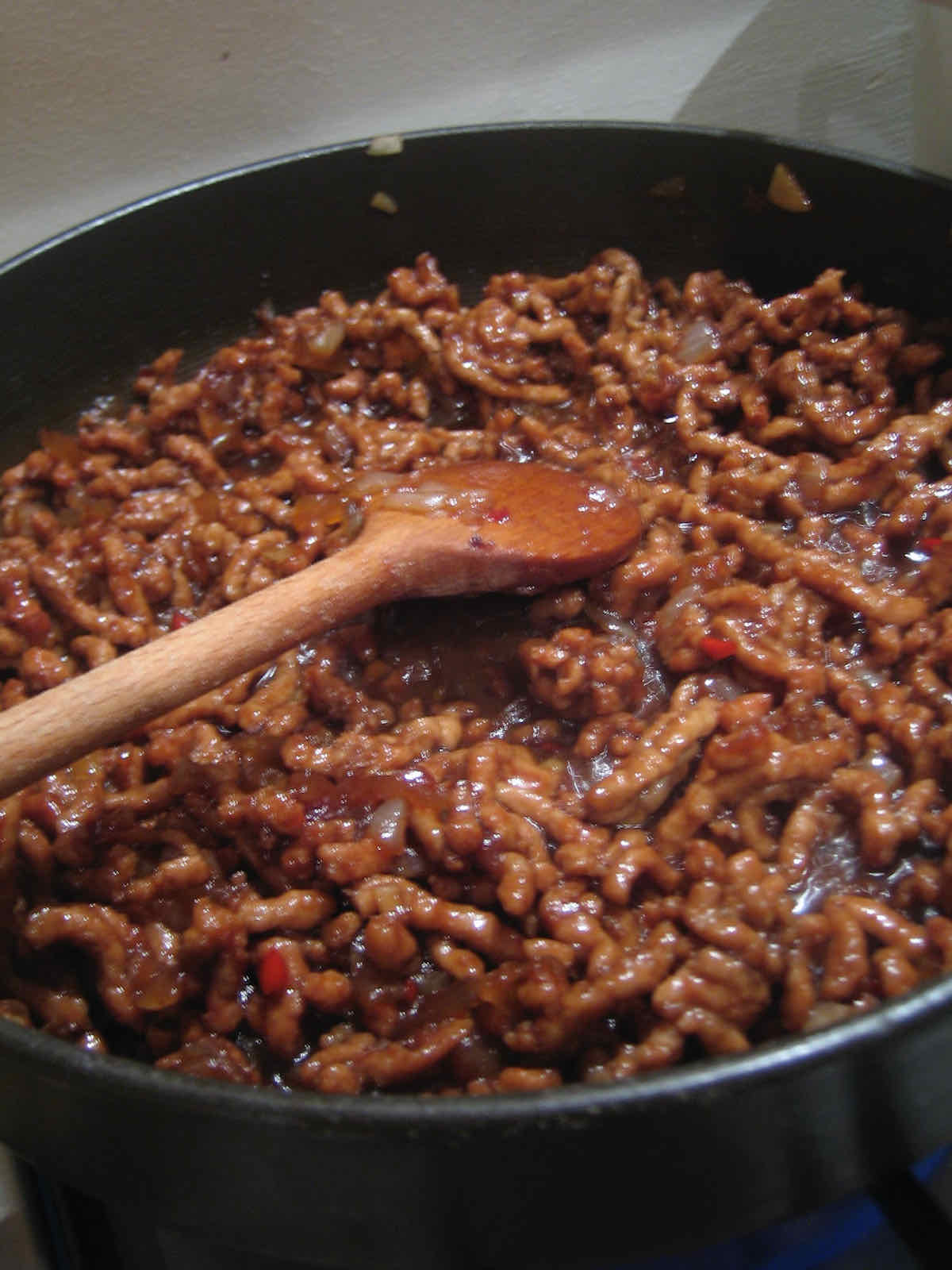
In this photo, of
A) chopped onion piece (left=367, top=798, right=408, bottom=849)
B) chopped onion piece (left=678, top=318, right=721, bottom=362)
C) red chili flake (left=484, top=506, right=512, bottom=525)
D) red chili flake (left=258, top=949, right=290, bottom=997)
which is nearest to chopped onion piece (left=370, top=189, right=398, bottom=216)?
chopped onion piece (left=678, top=318, right=721, bottom=362)

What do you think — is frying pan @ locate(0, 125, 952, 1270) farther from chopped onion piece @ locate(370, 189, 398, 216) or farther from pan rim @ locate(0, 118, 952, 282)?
chopped onion piece @ locate(370, 189, 398, 216)

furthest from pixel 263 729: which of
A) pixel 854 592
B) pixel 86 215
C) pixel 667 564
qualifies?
pixel 86 215

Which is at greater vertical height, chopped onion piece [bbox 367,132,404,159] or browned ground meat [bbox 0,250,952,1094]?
chopped onion piece [bbox 367,132,404,159]

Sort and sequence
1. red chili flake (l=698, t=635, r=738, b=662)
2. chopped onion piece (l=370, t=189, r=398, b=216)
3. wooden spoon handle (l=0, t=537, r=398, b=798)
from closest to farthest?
wooden spoon handle (l=0, t=537, r=398, b=798), red chili flake (l=698, t=635, r=738, b=662), chopped onion piece (l=370, t=189, r=398, b=216)

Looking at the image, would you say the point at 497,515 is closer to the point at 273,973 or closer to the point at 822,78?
the point at 273,973

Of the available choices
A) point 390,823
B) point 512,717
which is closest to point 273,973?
point 390,823

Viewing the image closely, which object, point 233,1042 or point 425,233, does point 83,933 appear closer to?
point 233,1042

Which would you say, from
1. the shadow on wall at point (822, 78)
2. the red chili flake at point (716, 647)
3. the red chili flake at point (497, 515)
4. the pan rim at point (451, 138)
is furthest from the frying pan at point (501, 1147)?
the shadow on wall at point (822, 78)

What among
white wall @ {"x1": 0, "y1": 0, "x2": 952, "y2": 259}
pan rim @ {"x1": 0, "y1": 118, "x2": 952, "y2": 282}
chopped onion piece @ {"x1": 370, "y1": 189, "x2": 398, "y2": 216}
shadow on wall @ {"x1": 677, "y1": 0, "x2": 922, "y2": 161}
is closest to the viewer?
pan rim @ {"x1": 0, "y1": 118, "x2": 952, "y2": 282}
